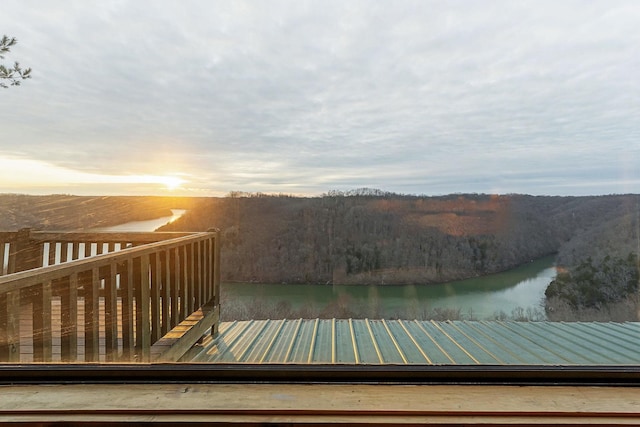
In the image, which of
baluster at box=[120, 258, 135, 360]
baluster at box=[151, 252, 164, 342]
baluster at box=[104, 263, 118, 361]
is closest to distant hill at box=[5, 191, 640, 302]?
baluster at box=[151, 252, 164, 342]

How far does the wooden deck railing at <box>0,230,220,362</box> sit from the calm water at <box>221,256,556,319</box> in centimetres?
64


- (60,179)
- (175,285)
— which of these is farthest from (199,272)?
(60,179)

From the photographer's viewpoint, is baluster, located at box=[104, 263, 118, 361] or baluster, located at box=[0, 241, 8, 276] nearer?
baluster, located at box=[104, 263, 118, 361]

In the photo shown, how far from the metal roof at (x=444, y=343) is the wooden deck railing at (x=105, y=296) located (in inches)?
11.7

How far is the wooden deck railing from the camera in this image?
46.3 inches

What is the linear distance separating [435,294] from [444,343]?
1678 mm

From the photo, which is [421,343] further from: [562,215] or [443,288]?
[443,288]

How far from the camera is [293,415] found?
2.68 feet

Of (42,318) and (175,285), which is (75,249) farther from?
(42,318)

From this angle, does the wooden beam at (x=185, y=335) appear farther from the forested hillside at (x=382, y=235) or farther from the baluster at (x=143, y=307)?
the forested hillside at (x=382, y=235)

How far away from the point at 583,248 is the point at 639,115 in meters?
1.04

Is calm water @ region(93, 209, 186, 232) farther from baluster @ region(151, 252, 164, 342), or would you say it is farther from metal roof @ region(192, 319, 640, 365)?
metal roof @ region(192, 319, 640, 365)

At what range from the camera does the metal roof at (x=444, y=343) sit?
1458mm

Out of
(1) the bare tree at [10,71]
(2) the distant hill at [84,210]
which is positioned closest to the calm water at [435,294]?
(2) the distant hill at [84,210]
